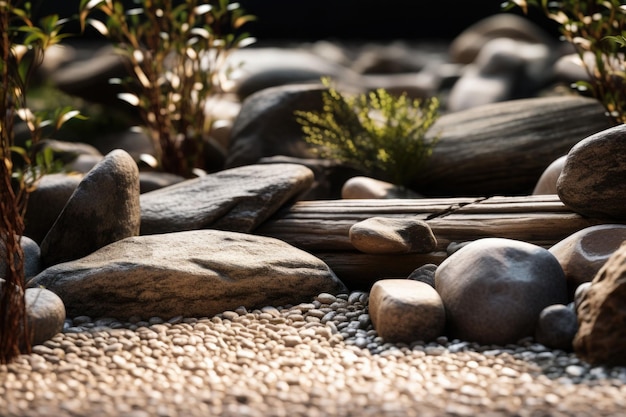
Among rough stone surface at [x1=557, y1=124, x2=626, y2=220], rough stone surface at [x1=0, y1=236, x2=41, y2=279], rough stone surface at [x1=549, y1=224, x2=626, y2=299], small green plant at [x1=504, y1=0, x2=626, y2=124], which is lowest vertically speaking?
rough stone surface at [x1=0, y1=236, x2=41, y2=279]

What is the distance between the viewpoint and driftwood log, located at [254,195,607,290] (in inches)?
162

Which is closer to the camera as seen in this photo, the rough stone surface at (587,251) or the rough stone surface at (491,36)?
the rough stone surface at (587,251)

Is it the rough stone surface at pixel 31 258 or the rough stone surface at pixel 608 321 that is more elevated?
the rough stone surface at pixel 608 321

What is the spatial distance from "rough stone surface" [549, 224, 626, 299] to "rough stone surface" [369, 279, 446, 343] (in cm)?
64

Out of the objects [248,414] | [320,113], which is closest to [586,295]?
[248,414]

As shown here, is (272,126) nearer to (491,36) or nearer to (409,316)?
(409,316)

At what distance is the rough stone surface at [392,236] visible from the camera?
402 centimetres

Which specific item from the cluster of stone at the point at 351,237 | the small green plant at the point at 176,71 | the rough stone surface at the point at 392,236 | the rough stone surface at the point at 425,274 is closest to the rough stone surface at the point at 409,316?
the cluster of stone at the point at 351,237

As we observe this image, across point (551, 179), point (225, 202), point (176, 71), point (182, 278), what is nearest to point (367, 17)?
point (176, 71)

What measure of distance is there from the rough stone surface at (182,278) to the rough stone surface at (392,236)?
0.27 metres

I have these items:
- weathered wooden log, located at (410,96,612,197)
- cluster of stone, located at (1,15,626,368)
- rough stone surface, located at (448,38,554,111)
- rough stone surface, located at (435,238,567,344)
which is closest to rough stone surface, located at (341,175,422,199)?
cluster of stone, located at (1,15,626,368)

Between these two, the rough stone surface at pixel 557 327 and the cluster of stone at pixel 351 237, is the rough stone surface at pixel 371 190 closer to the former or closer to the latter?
the cluster of stone at pixel 351 237

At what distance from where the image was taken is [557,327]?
3244 millimetres

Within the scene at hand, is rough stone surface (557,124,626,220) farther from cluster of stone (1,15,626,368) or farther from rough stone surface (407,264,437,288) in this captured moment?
rough stone surface (407,264,437,288)
